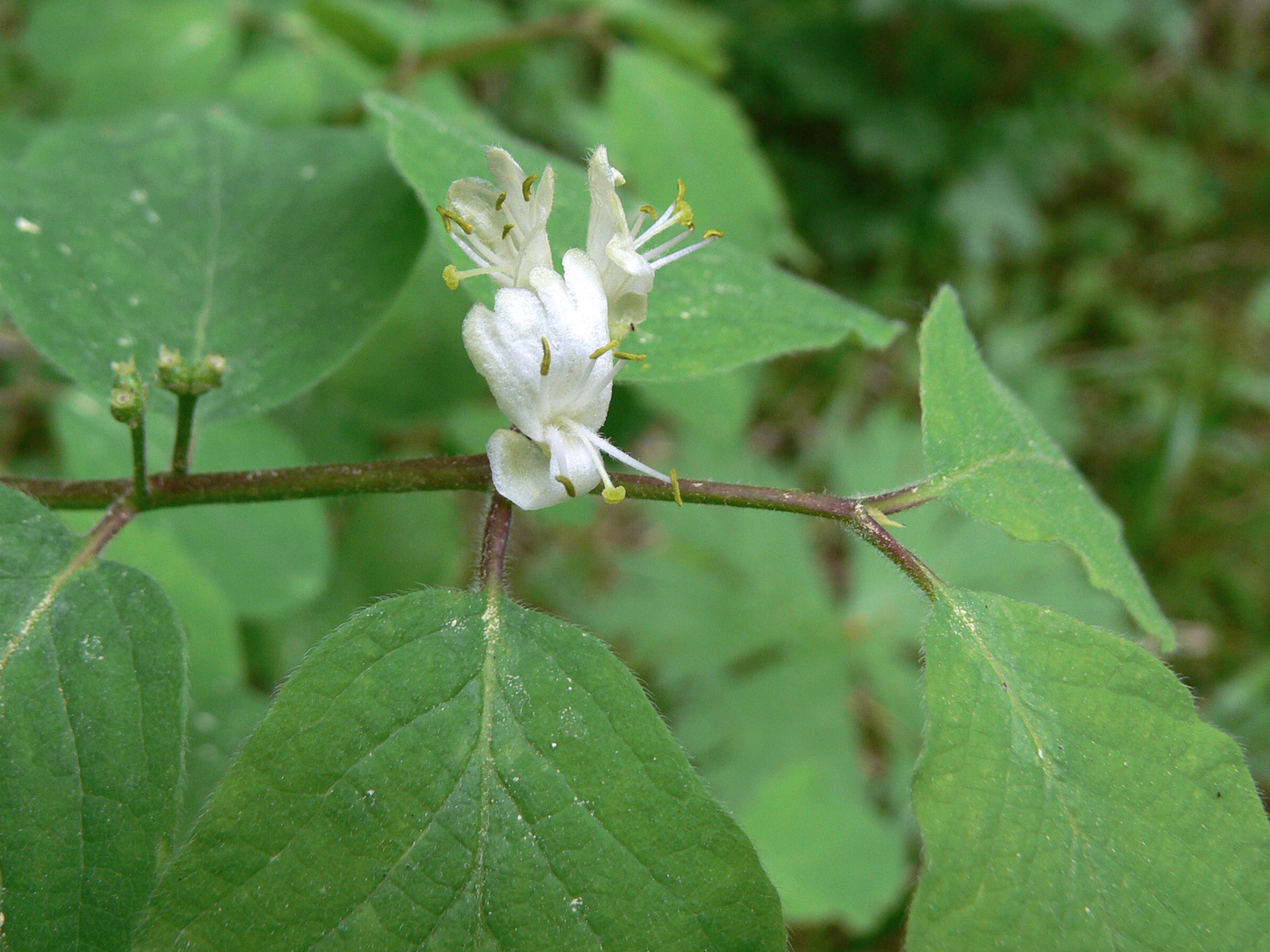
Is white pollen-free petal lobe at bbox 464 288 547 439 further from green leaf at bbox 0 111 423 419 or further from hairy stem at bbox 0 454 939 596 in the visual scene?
green leaf at bbox 0 111 423 419

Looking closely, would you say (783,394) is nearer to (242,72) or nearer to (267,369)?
(242,72)

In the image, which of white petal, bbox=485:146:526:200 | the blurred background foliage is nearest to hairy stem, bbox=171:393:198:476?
white petal, bbox=485:146:526:200

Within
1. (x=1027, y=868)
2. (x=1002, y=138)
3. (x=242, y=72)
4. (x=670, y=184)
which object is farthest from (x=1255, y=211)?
(x=1027, y=868)

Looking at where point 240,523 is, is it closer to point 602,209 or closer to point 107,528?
point 107,528

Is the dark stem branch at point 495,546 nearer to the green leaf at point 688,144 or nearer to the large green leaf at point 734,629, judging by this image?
the green leaf at point 688,144

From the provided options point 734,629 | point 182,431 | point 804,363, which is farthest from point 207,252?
point 804,363
